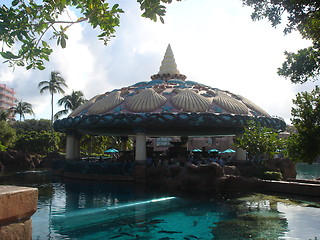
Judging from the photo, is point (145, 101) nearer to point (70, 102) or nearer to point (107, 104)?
point (107, 104)

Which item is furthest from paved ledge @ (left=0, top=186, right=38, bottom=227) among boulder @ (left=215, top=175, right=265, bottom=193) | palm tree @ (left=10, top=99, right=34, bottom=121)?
palm tree @ (left=10, top=99, right=34, bottom=121)

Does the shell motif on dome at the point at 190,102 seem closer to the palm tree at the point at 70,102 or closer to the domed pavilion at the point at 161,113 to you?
the domed pavilion at the point at 161,113

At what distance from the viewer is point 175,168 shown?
20.4 meters

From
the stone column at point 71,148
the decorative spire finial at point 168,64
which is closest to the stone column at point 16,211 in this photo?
the stone column at point 71,148

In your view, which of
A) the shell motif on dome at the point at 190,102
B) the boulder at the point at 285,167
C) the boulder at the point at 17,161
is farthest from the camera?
the boulder at the point at 17,161

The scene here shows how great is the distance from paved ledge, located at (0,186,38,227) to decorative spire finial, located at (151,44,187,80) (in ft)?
115

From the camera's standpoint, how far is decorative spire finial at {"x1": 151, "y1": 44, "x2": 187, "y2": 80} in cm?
3825

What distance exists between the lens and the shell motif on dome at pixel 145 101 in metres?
26.3

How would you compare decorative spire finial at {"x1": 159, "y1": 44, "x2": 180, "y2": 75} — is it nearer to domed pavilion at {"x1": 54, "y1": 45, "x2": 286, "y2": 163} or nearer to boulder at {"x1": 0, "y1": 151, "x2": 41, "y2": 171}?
domed pavilion at {"x1": 54, "y1": 45, "x2": 286, "y2": 163}

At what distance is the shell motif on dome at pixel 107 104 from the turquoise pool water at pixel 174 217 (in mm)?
12029

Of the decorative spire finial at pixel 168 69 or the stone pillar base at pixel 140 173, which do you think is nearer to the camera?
the stone pillar base at pixel 140 173

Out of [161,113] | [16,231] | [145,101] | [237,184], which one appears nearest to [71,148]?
[145,101]

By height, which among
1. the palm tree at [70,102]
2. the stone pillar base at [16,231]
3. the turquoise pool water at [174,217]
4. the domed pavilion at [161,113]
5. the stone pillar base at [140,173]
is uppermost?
the palm tree at [70,102]

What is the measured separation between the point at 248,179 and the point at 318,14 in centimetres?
1183
